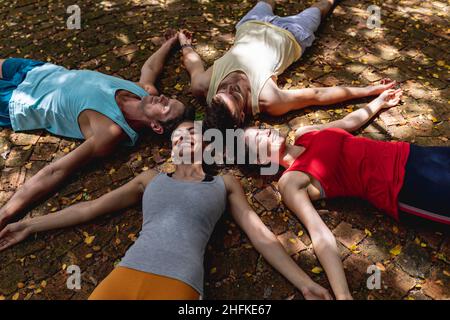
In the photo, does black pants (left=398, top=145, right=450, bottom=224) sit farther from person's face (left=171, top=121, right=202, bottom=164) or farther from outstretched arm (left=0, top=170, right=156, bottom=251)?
outstretched arm (left=0, top=170, right=156, bottom=251)

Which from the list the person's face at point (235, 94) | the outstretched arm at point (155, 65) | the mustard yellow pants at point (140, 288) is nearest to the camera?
the mustard yellow pants at point (140, 288)

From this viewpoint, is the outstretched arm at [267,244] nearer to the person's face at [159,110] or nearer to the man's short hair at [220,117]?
the man's short hair at [220,117]

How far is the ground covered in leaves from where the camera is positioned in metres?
3.34

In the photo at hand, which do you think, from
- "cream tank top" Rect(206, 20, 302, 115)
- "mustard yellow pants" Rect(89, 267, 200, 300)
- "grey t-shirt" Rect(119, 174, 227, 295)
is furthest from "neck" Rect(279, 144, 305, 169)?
"mustard yellow pants" Rect(89, 267, 200, 300)

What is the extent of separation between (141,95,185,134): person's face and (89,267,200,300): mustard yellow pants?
191 centimetres

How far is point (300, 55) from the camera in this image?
5.38 m

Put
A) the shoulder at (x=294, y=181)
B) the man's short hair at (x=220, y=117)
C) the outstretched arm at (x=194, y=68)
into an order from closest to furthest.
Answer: the shoulder at (x=294, y=181), the man's short hair at (x=220, y=117), the outstretched arm at (x=194, y=68)

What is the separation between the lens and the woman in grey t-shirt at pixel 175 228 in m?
2.75

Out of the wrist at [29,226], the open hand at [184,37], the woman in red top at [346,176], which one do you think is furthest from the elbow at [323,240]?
the open hand at [184,37]

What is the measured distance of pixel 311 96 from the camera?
4613 millimetres

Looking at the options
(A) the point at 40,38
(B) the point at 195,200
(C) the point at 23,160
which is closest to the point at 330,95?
(B) the point at 195,200

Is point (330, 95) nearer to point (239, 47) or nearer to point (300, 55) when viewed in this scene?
point (300, 55)

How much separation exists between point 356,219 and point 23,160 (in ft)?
12.8

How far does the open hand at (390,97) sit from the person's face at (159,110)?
97.5 inches
